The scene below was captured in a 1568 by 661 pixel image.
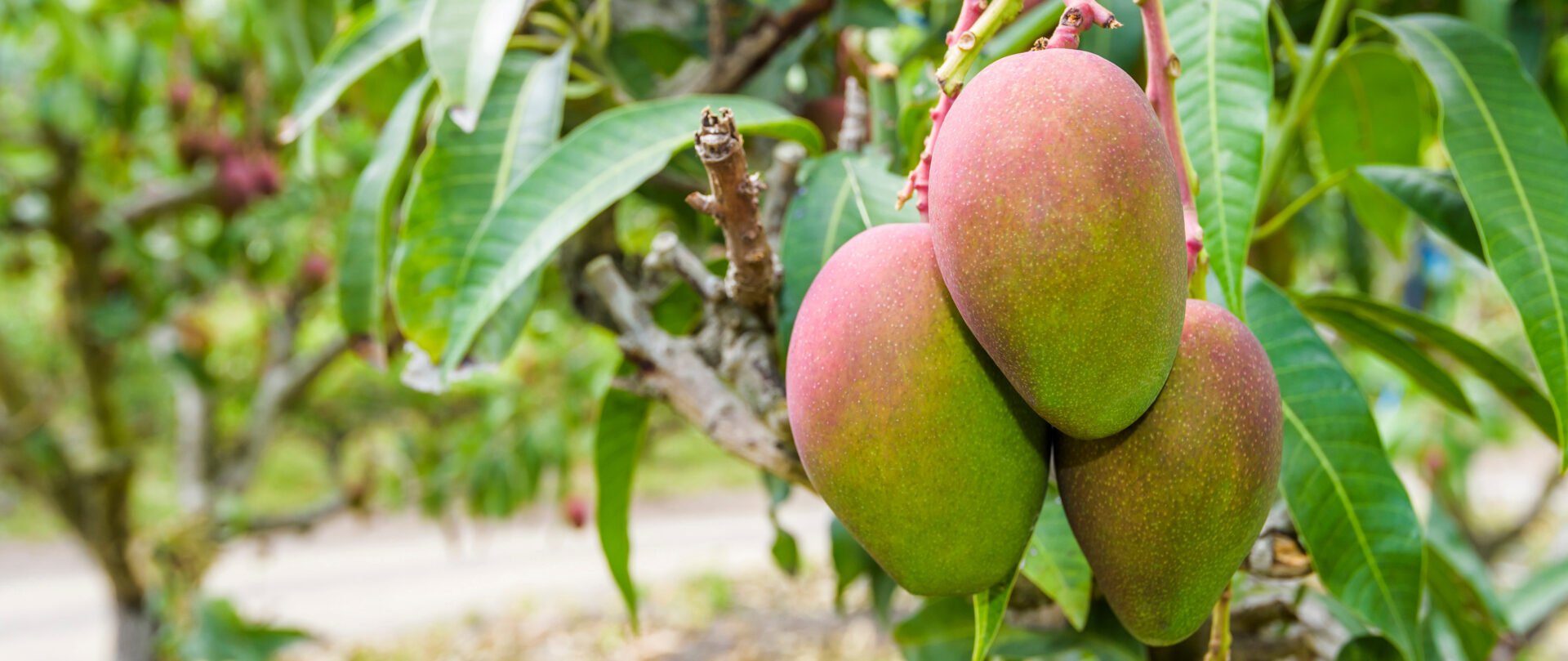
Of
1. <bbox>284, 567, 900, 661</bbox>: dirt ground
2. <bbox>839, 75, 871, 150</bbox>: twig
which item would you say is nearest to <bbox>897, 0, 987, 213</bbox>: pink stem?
<bbox>839, 75, 871, 150</bbox>: twig

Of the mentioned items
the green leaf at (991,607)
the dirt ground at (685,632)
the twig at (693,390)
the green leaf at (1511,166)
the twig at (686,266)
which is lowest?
the dirt ground at (685,632)

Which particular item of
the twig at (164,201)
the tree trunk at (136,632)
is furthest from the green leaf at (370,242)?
the tree trunk at (136,632)

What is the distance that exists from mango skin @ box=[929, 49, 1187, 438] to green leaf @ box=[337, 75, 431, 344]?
52 centimetres

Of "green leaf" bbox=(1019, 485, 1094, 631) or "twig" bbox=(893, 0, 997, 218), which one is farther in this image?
"green leaf" bbox=(1019, 485, 1094, 631)

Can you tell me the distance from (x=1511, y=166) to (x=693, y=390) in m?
0.48

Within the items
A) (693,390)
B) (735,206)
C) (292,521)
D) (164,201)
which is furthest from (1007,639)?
(164,201)

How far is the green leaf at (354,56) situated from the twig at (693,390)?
0.25 m

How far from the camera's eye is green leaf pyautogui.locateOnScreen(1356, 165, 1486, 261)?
26.6 inches

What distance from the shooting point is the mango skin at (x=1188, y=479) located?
0.40 meters

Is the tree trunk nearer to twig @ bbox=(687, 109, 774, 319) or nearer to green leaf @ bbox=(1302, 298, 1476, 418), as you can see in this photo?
twig @ bbox=(687, 109, 774, 319)

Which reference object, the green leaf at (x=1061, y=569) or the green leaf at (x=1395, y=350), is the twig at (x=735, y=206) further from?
the green leaf at (x=1395, y=350)

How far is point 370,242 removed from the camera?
776 millimetres

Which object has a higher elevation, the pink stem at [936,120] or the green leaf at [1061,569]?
the pink stem at [936,120]

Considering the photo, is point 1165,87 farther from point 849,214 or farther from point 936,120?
point 849,214
